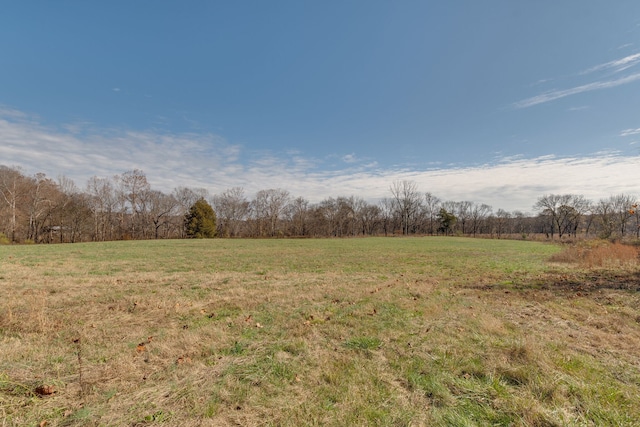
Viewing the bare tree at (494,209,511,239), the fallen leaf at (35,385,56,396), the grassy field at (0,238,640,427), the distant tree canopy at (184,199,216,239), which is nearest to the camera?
the grassy field at (0,238,640,427)

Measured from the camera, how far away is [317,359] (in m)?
3.99

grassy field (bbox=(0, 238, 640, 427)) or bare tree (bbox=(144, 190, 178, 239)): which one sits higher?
bare tree (bbox=(144, 190, 178, 239))

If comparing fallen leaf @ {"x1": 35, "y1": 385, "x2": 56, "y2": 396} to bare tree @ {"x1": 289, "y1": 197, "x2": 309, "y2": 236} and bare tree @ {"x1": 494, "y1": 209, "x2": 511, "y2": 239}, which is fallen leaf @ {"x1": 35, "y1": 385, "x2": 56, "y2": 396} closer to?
bare tree @ {"x1": 289, "y1": 197, "x2": 309, "y2": 236}

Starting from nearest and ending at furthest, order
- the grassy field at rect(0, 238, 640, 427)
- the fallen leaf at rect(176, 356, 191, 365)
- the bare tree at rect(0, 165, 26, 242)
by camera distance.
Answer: the grassy field at rect(0, 238, 640, 427) < the fallen leaf at rect(176, 356, 191, 365) < the bare tree at rect(0, 165, 26, 242)

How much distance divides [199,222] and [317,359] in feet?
191

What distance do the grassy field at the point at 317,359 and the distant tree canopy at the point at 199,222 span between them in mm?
50791

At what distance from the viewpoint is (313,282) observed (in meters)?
10.5

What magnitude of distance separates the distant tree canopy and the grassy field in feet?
167

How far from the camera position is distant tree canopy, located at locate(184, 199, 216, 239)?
56062 mm

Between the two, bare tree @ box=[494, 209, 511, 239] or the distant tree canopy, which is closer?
the distant tree canopy

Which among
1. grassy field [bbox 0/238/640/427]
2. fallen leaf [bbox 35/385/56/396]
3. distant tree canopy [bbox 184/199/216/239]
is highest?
distant tree canopy [bbox 184/199/216/239]

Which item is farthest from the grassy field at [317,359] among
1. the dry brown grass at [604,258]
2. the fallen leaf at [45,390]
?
the dry brown grass at [604,258]

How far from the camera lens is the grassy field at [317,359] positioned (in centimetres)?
276

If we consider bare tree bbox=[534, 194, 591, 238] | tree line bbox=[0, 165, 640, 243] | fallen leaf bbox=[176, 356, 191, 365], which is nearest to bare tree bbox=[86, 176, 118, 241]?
tree line bbox=[0, 165, 640, 243]
